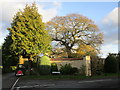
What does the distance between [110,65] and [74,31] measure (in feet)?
48.2

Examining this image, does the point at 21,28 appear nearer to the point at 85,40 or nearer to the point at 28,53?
the point at 28,53

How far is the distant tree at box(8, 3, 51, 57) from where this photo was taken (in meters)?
20.6

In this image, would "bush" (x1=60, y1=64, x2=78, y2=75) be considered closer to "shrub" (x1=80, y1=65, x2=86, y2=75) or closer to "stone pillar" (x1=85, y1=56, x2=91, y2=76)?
"shrub" (x1=80, y1=65, x2=86, y2=75)

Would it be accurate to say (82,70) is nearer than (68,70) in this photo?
Yes

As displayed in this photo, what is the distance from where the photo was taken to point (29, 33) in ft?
68.4

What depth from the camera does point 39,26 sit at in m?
21.8

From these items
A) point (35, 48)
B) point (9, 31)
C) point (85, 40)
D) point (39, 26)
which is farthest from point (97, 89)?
point (85, 40)

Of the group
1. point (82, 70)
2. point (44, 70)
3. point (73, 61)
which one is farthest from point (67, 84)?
point (73, 61)

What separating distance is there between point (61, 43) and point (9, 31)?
55.0ft

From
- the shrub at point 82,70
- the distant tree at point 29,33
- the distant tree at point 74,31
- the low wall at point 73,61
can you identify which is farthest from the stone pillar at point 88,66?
the distant tree at point 74,31

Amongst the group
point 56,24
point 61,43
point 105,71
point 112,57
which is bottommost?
point 105,71

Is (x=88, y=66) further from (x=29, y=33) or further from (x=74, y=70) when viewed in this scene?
(x=29, y=33)

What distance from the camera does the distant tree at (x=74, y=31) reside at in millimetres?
35844

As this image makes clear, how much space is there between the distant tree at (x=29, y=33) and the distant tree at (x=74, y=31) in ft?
46.6
